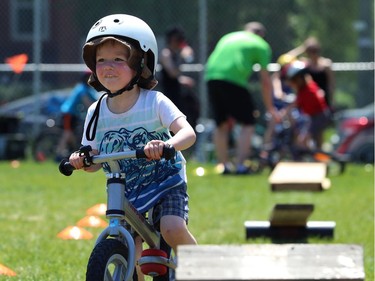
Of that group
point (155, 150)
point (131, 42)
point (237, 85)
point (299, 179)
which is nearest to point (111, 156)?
point (155, 150)

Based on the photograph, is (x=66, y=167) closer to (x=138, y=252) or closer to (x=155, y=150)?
(x=155, y=150)

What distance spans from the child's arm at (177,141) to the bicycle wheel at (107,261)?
0.47m

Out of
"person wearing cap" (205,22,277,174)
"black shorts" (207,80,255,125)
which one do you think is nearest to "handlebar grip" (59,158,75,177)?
"person wearing cap" (205,22,277,174)

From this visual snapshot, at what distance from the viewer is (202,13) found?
18.8m

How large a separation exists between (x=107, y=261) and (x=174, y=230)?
567 millimetres

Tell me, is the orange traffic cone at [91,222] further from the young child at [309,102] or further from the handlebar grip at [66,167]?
the young child at [309,102]

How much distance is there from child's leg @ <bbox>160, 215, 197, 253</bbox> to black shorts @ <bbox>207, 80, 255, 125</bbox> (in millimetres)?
9516

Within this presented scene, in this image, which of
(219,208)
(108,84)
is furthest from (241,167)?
(108,84)

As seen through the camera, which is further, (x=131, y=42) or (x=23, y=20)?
(x=23, y=20)

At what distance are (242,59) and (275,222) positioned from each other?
20.8ft

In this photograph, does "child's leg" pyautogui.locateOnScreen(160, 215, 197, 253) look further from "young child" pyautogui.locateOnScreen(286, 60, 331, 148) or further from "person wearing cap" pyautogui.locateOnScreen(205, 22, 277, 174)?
"young child" pyautogui.locateOnScreen(286, 60, 331, 148)

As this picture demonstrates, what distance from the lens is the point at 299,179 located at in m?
10.7

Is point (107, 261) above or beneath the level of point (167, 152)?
beneath

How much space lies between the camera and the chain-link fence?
1930cm
